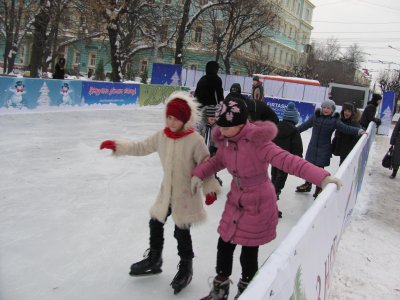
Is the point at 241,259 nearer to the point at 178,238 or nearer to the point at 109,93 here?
the point at 178,238

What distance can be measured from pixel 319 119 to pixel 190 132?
3179 mm

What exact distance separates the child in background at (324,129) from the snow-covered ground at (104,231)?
0.71m

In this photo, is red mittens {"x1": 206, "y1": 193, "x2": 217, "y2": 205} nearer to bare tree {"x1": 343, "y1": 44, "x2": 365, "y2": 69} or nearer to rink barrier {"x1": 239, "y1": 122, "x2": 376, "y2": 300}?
rink barrier {"x1": 239, "y1": 122, "x2": 376, "y2": 300}

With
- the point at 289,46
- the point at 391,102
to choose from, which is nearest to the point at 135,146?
the point at 391,102

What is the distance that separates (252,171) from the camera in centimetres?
245

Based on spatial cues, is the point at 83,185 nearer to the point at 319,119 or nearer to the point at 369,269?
the point at 319,119

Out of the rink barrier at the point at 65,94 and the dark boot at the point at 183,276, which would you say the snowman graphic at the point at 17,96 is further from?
the dark boot at the point at 183,276

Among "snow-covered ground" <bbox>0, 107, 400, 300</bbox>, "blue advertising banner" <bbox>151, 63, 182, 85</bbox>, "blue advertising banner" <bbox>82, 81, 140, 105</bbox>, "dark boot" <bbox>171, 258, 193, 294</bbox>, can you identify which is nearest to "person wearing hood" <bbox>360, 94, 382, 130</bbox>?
"snow-covered ground" <bbox>0, 107, 400, 300</bbox>

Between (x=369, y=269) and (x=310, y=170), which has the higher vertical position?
(x=310, y=170)

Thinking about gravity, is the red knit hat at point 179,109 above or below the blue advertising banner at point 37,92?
above

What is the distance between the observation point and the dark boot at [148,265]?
10.3 feet

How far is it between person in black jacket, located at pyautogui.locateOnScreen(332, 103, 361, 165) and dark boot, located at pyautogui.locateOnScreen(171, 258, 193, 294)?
3.58 metres

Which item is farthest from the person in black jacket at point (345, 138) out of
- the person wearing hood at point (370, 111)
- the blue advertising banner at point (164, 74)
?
the blue advertising banner at point (164, 74)

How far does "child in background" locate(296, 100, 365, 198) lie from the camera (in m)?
5.33
